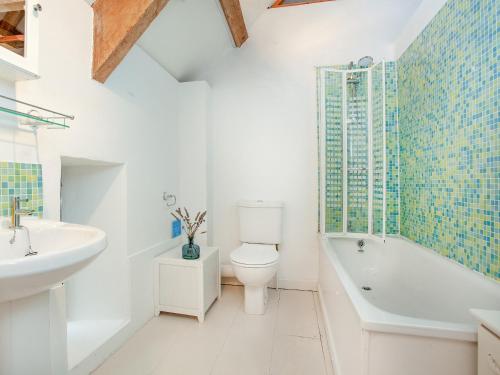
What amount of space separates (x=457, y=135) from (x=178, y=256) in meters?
2.05

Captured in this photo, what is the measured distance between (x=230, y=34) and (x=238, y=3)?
0.25 metres

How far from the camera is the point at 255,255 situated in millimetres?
1929

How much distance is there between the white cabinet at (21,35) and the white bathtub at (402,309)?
5.39 ft

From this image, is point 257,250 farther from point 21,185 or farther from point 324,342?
point 21,185

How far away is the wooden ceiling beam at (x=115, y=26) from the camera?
134 centimetres

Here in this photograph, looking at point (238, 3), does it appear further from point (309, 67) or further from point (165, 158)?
point (165, 158)

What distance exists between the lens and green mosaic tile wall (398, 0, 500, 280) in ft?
3.78

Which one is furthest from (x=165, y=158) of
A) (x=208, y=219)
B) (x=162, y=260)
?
(x=162, y=260)

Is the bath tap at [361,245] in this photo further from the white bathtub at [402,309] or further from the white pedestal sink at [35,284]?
the white pedestal sink at [35,284]

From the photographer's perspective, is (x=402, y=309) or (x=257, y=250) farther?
(x=257, y=250)

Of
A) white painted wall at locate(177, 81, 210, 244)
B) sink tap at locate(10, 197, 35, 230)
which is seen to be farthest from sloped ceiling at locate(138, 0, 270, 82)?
sink tap at locate(10, 197, 35, 230)

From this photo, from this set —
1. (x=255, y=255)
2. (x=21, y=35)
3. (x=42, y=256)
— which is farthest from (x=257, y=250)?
(x=21, y=35)

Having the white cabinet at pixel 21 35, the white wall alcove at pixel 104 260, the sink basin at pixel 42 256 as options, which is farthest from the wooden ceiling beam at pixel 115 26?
the sink basin at pixel 42 256

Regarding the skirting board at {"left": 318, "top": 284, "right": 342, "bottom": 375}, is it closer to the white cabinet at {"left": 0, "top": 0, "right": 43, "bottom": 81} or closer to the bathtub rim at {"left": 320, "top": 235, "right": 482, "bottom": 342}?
Result: the bathtub rim at {"left": 320, "top": 235, "right": 482, "bottom": 342}
